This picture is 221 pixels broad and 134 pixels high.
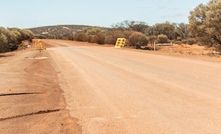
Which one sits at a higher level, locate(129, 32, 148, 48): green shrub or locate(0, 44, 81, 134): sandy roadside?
locate(129, 32, 148, 48): green shrub

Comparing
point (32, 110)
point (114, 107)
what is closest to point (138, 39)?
point (114, 107)

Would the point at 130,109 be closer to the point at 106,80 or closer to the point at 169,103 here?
the point at 169,103

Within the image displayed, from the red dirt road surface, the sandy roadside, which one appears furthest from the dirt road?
the sandy roadside

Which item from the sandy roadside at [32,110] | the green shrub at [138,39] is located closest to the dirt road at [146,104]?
the sandy roadside at [32,110]

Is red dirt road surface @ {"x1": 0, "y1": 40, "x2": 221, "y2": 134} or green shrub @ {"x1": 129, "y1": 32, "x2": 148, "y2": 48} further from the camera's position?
green shrub @ {"x1": 129, "y1": 32, "x2": 148, "y2": 48}

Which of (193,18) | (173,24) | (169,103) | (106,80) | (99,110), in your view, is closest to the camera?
(99,110)

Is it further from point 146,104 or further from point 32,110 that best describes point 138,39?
point 32,110

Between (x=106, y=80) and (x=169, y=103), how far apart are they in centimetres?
368

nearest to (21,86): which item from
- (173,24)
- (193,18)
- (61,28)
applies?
(193,18)

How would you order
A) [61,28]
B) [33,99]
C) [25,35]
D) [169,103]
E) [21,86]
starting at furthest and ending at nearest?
[61,28] → [25,35] → [21,86] → [33,99] → [169,103]

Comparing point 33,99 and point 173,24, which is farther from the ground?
point 173,24

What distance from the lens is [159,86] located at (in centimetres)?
764

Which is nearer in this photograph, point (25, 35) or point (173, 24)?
point (25, 35)

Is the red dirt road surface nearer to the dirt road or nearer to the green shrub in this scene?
the dirt road
